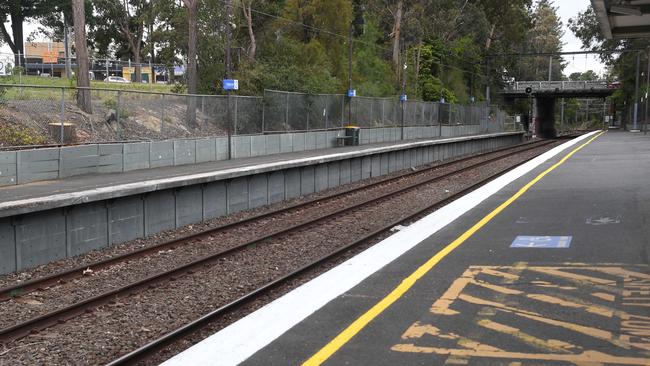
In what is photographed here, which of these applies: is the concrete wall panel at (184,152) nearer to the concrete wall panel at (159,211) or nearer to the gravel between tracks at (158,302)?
the concrete wall panel at (159,211)

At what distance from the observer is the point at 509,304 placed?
21.0 feet

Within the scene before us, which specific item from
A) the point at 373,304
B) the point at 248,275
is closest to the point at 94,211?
the point at 248,275

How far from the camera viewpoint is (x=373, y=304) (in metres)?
6.57

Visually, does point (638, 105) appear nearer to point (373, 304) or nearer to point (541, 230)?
point (541, 230)

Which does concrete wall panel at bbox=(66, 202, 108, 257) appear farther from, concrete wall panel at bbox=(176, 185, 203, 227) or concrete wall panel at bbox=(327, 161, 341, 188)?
concrete wall panel at bbox=(327, 161, 341, 188)

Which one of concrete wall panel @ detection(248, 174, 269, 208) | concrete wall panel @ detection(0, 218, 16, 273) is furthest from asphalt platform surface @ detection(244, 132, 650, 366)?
concrete wall panel @ detection(248, 174, 269, 208)

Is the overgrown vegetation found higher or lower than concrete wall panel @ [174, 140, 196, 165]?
higher

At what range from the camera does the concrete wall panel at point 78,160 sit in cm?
1680

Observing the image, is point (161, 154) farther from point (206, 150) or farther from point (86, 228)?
point (86, 228)

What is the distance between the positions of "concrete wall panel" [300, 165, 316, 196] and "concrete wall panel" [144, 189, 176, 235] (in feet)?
21.9

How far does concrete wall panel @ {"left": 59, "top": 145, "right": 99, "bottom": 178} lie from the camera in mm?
16797

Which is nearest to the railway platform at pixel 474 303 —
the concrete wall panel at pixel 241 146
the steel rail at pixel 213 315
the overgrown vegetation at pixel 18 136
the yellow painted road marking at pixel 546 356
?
the yellow painted road marking at pixel 546 356

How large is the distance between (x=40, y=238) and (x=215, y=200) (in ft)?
18.5

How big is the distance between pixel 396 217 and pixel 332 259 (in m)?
4.82
